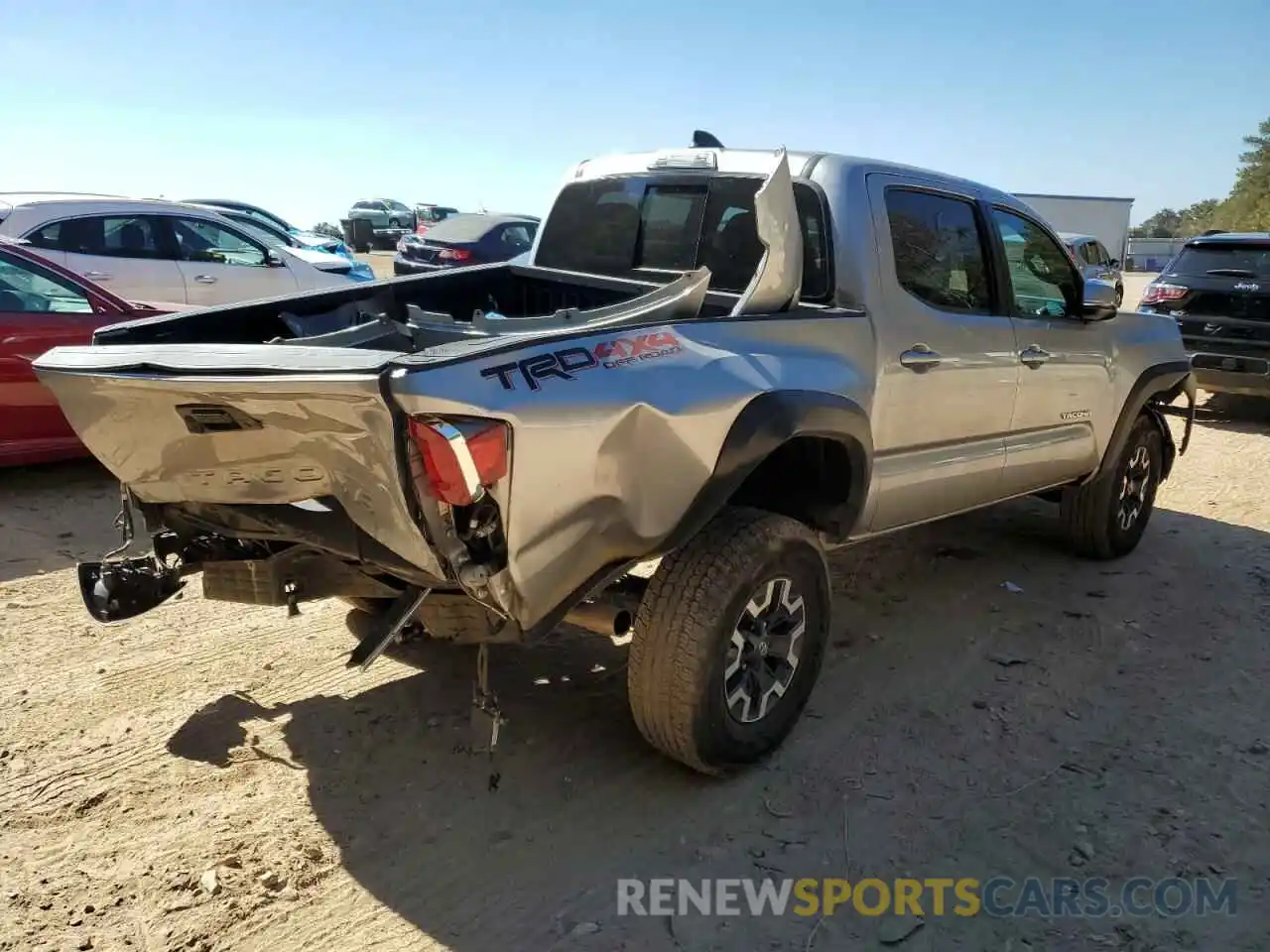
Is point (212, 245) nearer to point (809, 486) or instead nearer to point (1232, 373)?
point (809, 486)

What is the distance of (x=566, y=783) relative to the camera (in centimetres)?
335

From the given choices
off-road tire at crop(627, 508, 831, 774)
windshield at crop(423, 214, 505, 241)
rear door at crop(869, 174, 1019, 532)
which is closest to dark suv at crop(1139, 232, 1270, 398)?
rear door at crop(869, 174, 1019, 532)

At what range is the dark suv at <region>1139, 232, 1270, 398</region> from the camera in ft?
30.6

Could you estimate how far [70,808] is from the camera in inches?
123

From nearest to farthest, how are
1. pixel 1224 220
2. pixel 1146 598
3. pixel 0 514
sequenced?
pixel 1146 598
pixel 0 514
pixel 1224 220

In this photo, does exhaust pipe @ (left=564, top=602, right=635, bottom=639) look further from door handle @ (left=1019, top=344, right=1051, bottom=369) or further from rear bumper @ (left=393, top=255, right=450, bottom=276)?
rear bumper @ (left=393, top=255, right=450, bottom=276)

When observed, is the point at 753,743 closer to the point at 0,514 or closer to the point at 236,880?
the point at 236,880

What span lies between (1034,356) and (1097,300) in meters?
0.48

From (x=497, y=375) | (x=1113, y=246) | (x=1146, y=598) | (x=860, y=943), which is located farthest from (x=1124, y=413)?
(x=1113, y=246)

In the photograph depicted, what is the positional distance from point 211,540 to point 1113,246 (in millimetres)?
38926

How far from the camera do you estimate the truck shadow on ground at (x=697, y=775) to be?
2.86m

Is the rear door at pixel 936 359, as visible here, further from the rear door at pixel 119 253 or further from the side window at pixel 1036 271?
the rear door at pixel 119 253

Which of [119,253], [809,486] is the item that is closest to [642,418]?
[809,486]

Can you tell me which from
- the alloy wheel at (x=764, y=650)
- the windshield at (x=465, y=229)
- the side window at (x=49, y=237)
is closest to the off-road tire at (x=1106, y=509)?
the alloy wheel at (x=764, y=650)
